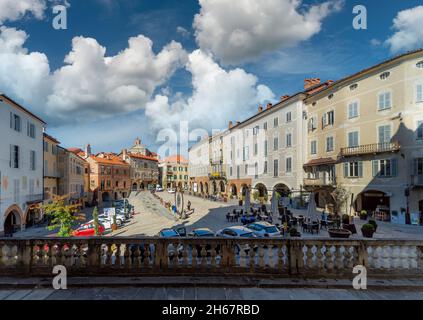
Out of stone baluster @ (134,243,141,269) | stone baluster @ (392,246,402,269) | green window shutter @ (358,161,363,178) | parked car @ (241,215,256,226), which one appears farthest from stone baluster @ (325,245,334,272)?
green window shutter @ (358,161,363,178)

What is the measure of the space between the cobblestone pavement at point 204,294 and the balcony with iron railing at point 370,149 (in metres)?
23.4

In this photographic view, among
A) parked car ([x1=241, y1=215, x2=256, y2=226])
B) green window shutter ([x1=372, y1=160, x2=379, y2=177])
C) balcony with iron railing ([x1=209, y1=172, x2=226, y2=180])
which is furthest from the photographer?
balcony with iron railing ([x1=209, y1=172, x2=226, y2=180])

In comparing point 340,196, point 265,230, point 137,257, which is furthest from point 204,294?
point 340,196

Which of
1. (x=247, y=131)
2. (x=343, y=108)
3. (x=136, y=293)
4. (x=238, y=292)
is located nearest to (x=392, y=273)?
(x=238, y=292)

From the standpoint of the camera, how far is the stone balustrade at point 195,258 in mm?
5668

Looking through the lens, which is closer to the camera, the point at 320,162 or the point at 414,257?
the point at 414,257

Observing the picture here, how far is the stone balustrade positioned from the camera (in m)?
5.67

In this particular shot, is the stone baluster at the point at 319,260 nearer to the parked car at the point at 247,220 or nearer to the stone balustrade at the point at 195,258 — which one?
the stone balustrade at the point at 195,258

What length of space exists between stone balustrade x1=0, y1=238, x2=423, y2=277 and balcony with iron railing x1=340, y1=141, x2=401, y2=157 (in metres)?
22.5

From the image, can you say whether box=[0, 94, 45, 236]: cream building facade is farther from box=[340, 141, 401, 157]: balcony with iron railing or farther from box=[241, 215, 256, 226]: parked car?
box=[340, 141, 401, 157]: balcony with iron railing

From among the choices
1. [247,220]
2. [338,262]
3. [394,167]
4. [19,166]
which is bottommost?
[247,220]

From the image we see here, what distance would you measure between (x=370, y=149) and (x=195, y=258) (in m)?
26.8

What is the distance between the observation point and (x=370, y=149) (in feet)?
85.7

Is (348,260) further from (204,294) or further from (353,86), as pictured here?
(353,86)
